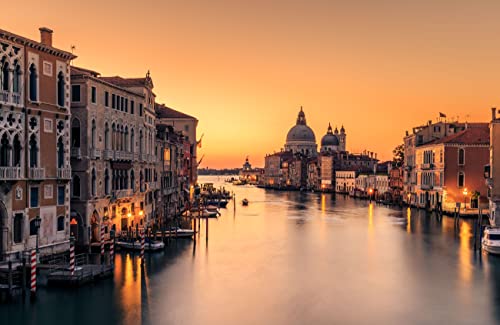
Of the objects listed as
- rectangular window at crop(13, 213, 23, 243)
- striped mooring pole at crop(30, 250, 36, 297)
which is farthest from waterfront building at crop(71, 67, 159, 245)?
striped mooring pole at crop(30, 250, 36, 297)

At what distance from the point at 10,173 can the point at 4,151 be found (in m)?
0.88

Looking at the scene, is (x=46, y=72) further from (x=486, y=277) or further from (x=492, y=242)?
(x=492, y=242)

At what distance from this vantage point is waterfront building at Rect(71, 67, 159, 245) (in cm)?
2702

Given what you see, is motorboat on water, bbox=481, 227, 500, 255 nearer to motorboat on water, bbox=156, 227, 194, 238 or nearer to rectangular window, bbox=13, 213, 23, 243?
motorboat on water, bbox=156, 227, 194, 238

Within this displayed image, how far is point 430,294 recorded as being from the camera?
21.0 metres

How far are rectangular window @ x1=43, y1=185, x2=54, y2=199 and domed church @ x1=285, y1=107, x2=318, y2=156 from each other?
15777 cm

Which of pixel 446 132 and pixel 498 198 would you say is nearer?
pixel 498 198

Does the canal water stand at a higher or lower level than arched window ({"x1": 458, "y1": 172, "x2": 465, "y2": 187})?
lower

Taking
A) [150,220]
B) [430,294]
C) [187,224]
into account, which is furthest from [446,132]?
[430,294]

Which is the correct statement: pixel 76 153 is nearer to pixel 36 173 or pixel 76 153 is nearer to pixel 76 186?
pixel 76 186

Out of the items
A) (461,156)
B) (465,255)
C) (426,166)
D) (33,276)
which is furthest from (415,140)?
(33,276)

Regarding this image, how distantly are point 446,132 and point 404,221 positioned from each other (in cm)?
1469

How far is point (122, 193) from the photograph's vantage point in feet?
101

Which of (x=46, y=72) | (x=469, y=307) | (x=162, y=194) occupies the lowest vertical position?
(x=469, y=307)
